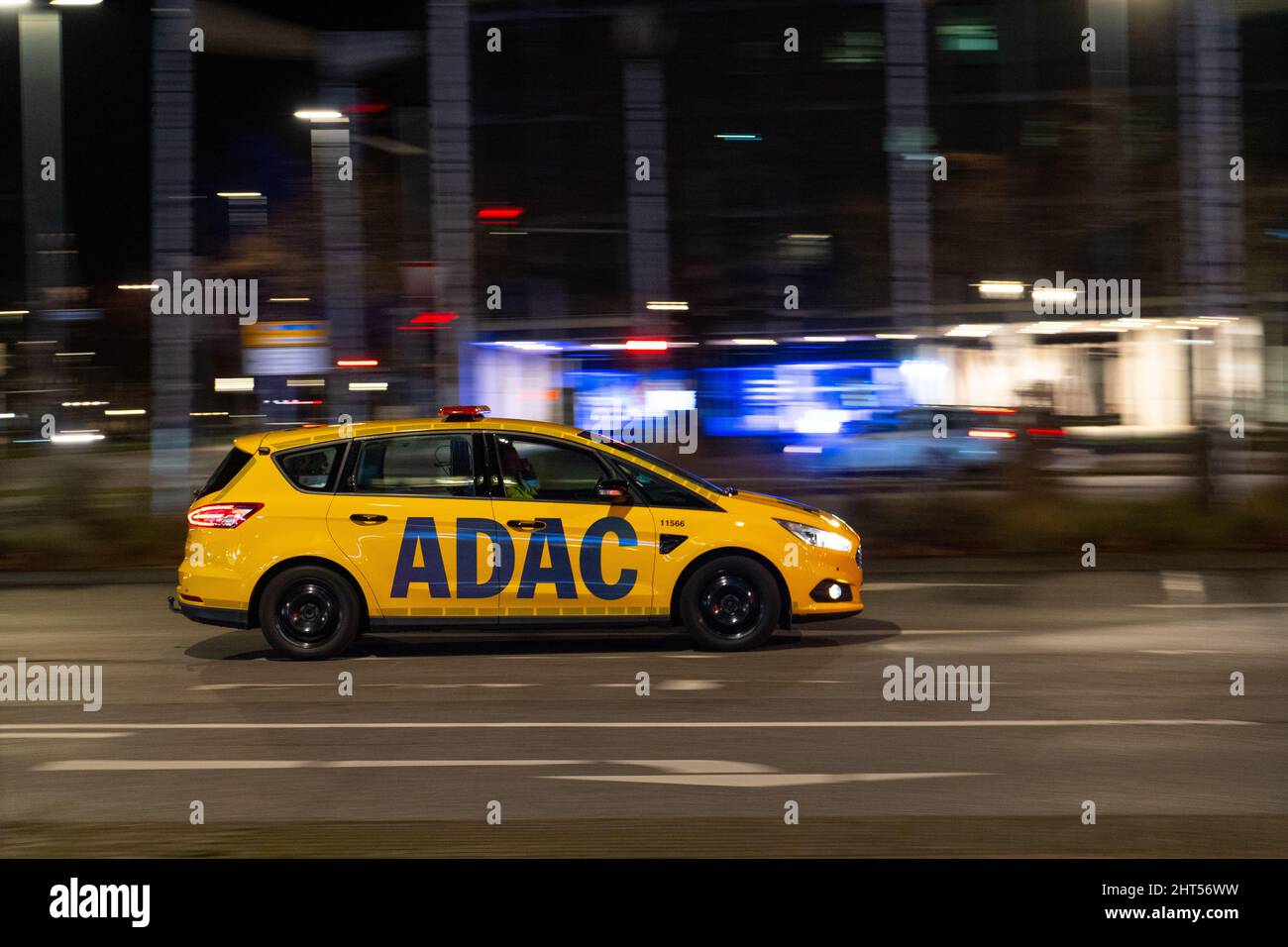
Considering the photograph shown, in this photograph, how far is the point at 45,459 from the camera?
54.9ft

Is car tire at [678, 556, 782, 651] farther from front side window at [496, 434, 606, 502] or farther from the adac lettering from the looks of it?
front side window at [496, 434, 606, 502]

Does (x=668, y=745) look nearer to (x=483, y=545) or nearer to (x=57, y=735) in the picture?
(x=483, y=545)

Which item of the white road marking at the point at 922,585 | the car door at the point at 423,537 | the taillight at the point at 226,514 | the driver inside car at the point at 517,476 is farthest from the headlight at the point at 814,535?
the taillight at the point at 226,514

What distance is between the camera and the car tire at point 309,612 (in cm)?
975

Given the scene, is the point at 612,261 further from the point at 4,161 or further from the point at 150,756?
the point at 150,756

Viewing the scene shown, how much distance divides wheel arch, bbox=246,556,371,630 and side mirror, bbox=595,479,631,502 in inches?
70.2

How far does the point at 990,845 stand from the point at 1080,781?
132 cm

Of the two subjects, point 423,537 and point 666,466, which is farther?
point 666,466

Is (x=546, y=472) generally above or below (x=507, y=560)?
above

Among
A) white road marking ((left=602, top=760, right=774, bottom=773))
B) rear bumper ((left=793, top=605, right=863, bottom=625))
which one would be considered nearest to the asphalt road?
white road marking ((left=602, top=760, right=774, bottom=773))

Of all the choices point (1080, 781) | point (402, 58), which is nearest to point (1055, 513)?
point (1080, 781)

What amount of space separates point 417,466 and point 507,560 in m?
0.95

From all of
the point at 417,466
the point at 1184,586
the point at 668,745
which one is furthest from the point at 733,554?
the point at 1184,586

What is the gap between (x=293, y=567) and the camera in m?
9.77
